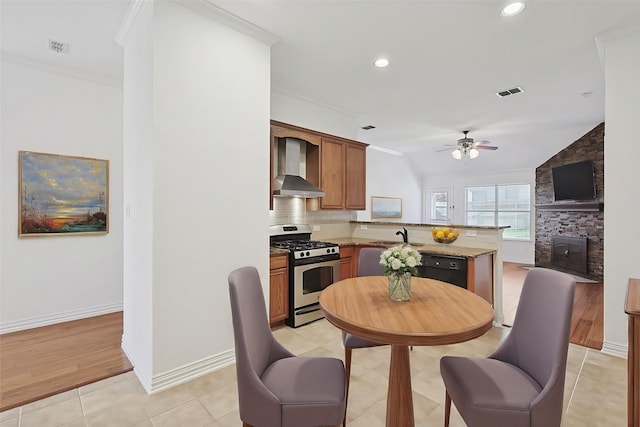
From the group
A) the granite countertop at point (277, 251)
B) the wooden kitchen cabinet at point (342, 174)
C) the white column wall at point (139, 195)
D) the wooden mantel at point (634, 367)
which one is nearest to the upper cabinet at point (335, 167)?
the wooden kitchen cabinet at point (342, 174)

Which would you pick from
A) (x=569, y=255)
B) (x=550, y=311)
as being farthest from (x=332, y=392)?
(x=569, y=255)

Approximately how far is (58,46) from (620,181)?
526 centimetres

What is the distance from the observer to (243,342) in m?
1.34

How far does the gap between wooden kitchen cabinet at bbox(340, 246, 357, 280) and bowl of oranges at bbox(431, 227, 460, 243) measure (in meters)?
1.08

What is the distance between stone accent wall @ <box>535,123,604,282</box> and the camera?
573 cm

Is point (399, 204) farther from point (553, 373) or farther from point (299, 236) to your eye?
point (553, 373)

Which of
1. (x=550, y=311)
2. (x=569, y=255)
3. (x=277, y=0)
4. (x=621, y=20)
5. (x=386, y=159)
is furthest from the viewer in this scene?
(x=386, y=159)

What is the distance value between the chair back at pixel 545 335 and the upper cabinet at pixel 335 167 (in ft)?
9.47

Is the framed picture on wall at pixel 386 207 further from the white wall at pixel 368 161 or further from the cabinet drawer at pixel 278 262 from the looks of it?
the cabinet drawer at pixel 278 262

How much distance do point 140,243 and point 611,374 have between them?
12.4ft

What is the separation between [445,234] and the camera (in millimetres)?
3730

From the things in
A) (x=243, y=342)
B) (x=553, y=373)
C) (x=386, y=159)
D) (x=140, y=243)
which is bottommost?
(x=553, y=373)

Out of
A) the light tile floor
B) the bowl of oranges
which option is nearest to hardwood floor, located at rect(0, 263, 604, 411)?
the light tile floor

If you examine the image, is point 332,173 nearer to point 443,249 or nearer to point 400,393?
point 443,249
